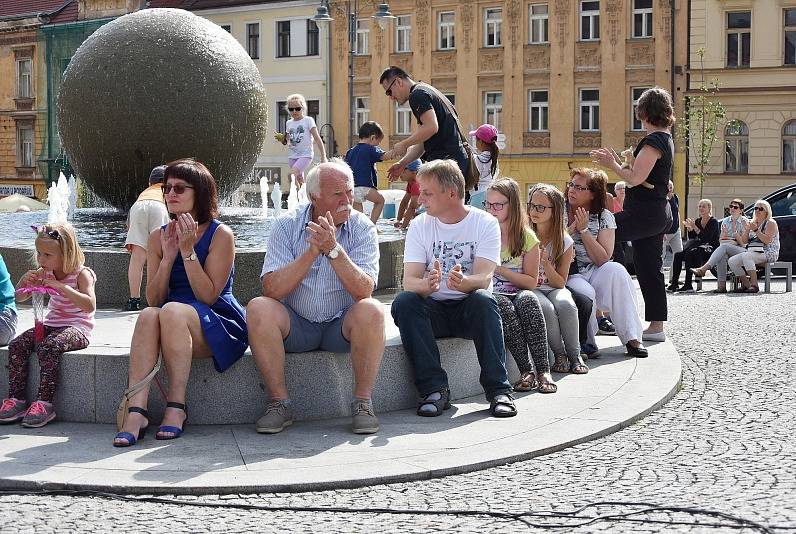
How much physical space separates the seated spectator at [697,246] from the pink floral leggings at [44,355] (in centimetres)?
1343

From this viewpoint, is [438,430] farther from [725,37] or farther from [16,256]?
[725,37]

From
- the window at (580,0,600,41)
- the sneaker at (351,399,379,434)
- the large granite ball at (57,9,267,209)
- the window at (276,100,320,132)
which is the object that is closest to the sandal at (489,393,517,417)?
the sneaker at (351,399,379,434)

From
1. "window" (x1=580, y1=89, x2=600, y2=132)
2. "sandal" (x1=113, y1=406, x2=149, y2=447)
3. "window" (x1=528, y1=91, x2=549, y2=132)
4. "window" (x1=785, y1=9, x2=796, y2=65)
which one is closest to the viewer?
"sandal" (x1=113, y1=406, x2=149, y2=447)

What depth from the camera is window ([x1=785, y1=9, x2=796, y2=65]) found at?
1564 inches

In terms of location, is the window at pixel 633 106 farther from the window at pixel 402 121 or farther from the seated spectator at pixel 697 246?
the seated spectator at pixel 697 246

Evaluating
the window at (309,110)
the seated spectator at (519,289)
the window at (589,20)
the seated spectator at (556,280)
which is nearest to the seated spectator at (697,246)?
the seated spectator at (556,280)

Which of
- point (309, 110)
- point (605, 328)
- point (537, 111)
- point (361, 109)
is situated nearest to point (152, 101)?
point (605, 328)

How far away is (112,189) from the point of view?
506 inches

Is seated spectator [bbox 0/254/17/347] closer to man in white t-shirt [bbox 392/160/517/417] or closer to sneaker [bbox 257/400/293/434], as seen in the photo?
sneaker [bbox 257/400/293/434]

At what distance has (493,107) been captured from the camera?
4484 centimetres

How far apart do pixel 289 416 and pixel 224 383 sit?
0.40 metres

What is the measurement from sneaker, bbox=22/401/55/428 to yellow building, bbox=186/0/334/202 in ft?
135

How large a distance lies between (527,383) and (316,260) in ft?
5.43

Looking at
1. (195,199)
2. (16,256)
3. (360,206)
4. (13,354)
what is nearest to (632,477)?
(195,199)
